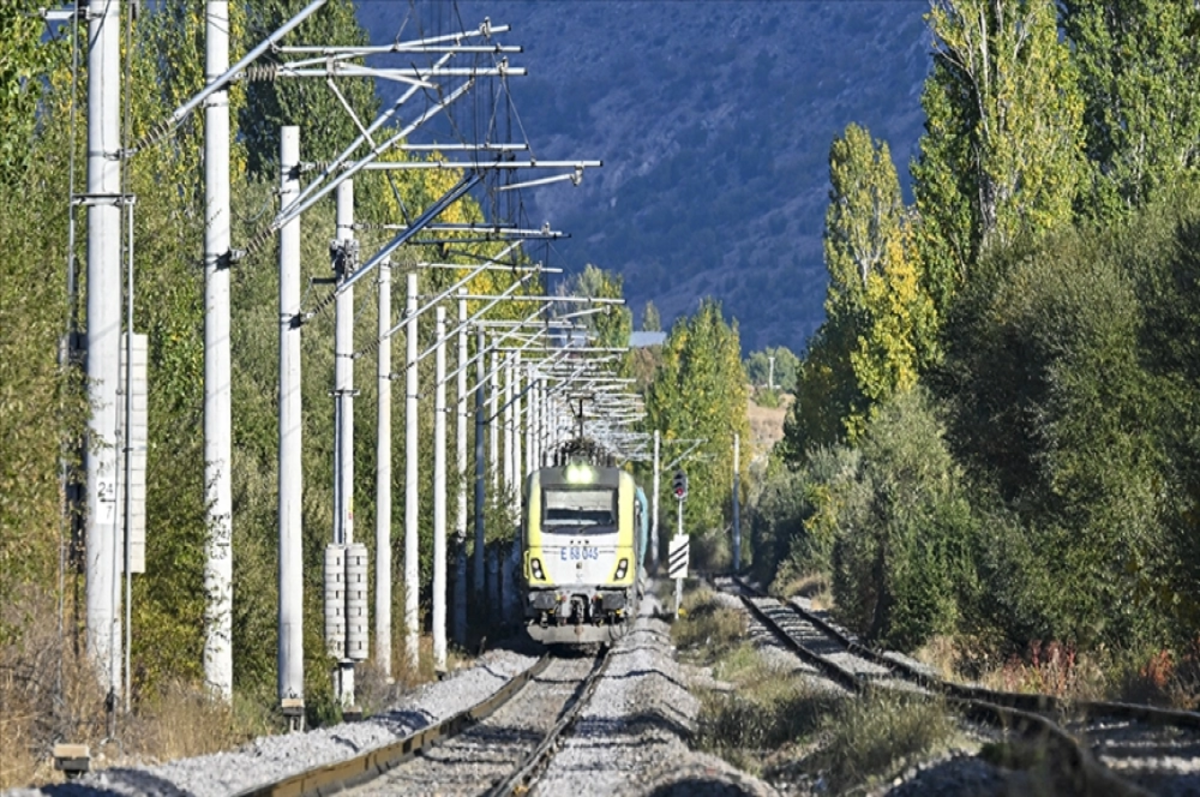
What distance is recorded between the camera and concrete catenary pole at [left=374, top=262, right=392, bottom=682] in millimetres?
33938

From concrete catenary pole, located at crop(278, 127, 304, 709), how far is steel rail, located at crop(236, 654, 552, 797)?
1892mm

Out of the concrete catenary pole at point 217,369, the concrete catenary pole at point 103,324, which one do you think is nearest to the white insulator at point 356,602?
the concrete catenary pole at point 217,369

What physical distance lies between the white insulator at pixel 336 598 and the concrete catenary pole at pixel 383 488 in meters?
6.31

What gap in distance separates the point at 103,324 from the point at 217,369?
4.50 m

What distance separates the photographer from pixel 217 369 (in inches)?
899

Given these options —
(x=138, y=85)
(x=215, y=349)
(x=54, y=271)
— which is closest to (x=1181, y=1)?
(x=138, y=85)

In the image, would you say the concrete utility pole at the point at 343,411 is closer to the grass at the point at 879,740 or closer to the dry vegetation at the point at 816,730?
the dry vegetation at the point at 816,730

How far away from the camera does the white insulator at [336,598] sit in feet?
89.6

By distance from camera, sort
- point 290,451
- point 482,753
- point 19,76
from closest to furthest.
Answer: point 19,76 < point 482,753 < point 290,451

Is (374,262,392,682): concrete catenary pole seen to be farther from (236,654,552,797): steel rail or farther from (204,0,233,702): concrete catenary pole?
(204,0,233,702): concrete catenary pole

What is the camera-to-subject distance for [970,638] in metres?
39.1

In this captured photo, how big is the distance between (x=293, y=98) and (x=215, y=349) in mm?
47548

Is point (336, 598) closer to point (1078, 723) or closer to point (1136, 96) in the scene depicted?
point (1078, 723)

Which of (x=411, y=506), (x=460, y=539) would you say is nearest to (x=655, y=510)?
(x=460, y=539)
